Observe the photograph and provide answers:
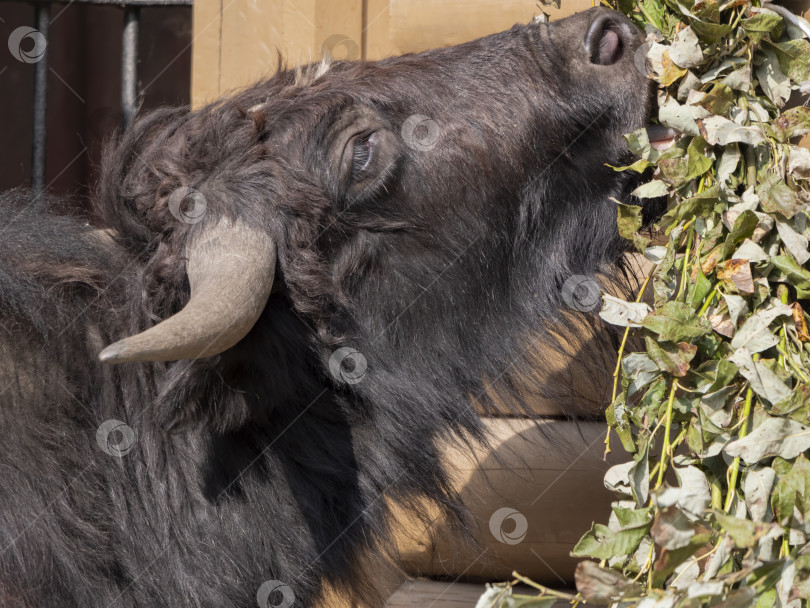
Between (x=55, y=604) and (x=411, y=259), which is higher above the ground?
(x=411, y=259)

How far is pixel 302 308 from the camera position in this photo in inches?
97.0

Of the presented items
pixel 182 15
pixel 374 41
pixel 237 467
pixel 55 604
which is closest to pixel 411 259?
pixel 237 467

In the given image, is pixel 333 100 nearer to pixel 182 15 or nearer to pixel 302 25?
pixel 302 25

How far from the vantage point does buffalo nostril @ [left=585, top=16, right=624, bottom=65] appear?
2512mm

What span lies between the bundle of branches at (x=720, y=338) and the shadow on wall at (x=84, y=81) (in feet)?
14.8

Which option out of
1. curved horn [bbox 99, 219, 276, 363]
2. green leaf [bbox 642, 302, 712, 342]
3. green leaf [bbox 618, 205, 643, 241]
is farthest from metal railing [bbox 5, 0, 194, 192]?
green leaf [bbox 642, 302, 712, 342]

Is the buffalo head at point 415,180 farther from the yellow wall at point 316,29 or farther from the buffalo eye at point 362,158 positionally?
the yellow wall at point 316,29

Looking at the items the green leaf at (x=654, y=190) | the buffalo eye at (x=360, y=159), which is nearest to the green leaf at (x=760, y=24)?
the green leaf at (x=654, y=190)

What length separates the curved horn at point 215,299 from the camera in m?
1.82

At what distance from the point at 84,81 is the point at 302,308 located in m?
4.61

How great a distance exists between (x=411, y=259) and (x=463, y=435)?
569mm

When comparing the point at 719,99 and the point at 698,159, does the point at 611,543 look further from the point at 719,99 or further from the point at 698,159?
the point at 719,99

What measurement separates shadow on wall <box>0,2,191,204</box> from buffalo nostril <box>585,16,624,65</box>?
13.6 ft

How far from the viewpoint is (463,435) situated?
2.85 m
